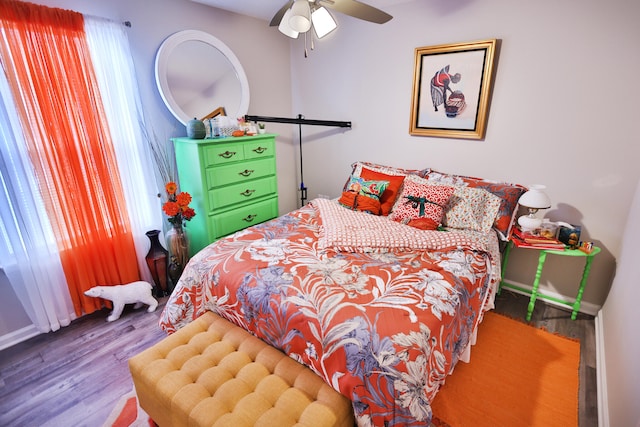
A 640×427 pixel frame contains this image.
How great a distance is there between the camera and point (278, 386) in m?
1.28

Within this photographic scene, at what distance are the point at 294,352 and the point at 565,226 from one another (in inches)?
82.4

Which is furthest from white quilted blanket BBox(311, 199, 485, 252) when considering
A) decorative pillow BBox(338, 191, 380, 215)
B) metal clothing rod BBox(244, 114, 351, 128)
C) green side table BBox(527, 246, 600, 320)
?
metal clothing rod BBox(244, 114, 351, 128)

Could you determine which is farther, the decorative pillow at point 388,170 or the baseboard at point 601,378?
the decorative pillow at point 388,170

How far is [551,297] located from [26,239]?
12.5 ft

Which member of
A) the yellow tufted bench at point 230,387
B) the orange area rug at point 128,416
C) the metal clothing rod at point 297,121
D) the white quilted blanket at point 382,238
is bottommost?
the orange area rug at point 128,416

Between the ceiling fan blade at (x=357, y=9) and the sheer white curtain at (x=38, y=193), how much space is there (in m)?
1.55

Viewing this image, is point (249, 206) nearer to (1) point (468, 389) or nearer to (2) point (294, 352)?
(2) point (294, 352)

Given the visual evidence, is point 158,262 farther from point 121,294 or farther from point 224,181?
point 224,181

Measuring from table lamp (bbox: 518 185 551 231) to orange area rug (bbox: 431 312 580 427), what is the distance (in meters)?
0.74

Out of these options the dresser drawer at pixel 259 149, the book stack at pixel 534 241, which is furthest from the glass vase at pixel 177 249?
the book stack at pixel 534 241

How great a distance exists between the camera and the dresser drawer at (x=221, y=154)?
98.8 inches

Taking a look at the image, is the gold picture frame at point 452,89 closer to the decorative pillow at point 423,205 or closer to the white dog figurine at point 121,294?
the decorative pillow at point 423,205

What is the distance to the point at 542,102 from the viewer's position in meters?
2.30

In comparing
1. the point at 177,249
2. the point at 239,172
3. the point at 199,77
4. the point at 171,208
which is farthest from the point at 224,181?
the point at 199,77
